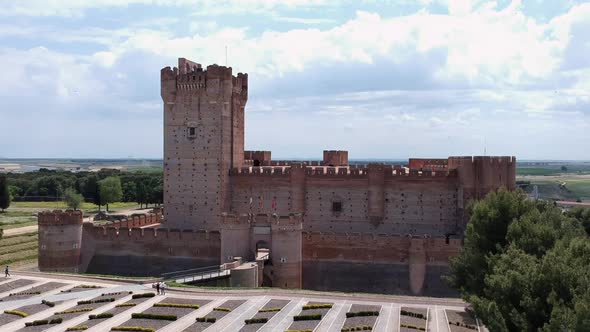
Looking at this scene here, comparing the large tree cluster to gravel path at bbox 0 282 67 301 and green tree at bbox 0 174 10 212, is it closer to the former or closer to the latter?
gravel path at bbox 0 282 67 301

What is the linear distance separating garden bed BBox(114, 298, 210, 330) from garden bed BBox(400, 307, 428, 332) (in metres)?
9.95

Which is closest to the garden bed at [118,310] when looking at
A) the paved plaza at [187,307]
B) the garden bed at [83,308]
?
the paved plaza at [187,307]

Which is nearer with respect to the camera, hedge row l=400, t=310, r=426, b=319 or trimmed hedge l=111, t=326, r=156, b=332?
trimmed hedge l=111, t=326, r=156, b=332

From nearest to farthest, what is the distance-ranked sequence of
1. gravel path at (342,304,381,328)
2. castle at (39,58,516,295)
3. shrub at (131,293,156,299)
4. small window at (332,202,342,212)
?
1. gravel path at (342,304,381,328)
2. shrub at (131,293,156,299)
3. castle at (39,58,516,295)
4. small window at (332,202,342,212)

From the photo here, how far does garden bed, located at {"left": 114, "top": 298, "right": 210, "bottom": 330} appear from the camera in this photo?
27375 millimetres

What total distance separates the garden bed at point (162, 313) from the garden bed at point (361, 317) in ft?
24.8

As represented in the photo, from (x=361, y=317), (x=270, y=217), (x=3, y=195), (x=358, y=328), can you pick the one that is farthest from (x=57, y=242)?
(x=3, y=195)

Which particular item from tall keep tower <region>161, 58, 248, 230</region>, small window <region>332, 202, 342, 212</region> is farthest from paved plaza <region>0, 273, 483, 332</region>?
small window <region>332, 202, 342, 212</region>

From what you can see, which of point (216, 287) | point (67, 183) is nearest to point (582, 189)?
point (67, 183)

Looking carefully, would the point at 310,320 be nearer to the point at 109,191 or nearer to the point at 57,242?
the point at 57,242

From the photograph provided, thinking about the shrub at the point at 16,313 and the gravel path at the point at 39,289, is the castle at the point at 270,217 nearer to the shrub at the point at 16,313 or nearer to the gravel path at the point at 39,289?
the gravel path at the point at 39,289

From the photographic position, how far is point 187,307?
3014cm

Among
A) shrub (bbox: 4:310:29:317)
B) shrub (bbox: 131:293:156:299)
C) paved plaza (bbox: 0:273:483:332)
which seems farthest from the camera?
shrub (bbox: 131:293:156:299)

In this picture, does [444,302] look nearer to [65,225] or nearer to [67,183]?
[65,225]
